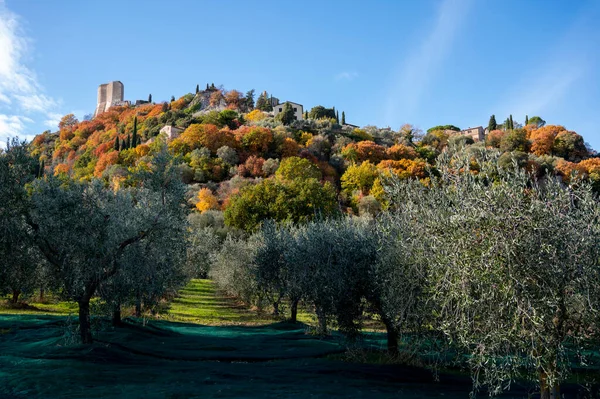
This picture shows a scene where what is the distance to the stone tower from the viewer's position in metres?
178

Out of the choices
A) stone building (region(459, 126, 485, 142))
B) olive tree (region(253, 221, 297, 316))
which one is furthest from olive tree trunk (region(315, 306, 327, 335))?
stone building (region(459, 126, 485, 142))

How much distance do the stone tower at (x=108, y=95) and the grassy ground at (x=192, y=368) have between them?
17160cm

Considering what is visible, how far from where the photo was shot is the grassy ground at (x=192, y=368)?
11255mm

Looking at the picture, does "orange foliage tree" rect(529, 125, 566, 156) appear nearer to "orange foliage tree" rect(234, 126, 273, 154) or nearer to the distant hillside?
the distant hillside

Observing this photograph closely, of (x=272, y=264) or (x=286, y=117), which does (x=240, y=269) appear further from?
(x=286, y=117)

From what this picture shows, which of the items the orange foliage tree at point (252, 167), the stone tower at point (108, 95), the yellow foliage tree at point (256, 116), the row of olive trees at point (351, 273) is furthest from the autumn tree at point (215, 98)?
the row of olive trees at point (351, 273)

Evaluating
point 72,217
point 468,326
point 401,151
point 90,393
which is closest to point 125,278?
point 72,217

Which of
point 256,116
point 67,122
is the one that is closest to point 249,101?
point 256,116

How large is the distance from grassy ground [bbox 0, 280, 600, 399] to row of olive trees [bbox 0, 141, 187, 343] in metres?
1.88

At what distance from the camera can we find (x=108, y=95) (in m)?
181

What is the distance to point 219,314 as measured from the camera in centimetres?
3009

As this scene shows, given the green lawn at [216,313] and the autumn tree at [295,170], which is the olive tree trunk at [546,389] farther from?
the autumn tree at [295,170]

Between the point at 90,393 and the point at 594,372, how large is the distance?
14.7 metres

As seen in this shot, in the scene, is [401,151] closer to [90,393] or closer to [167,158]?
[167,158]
